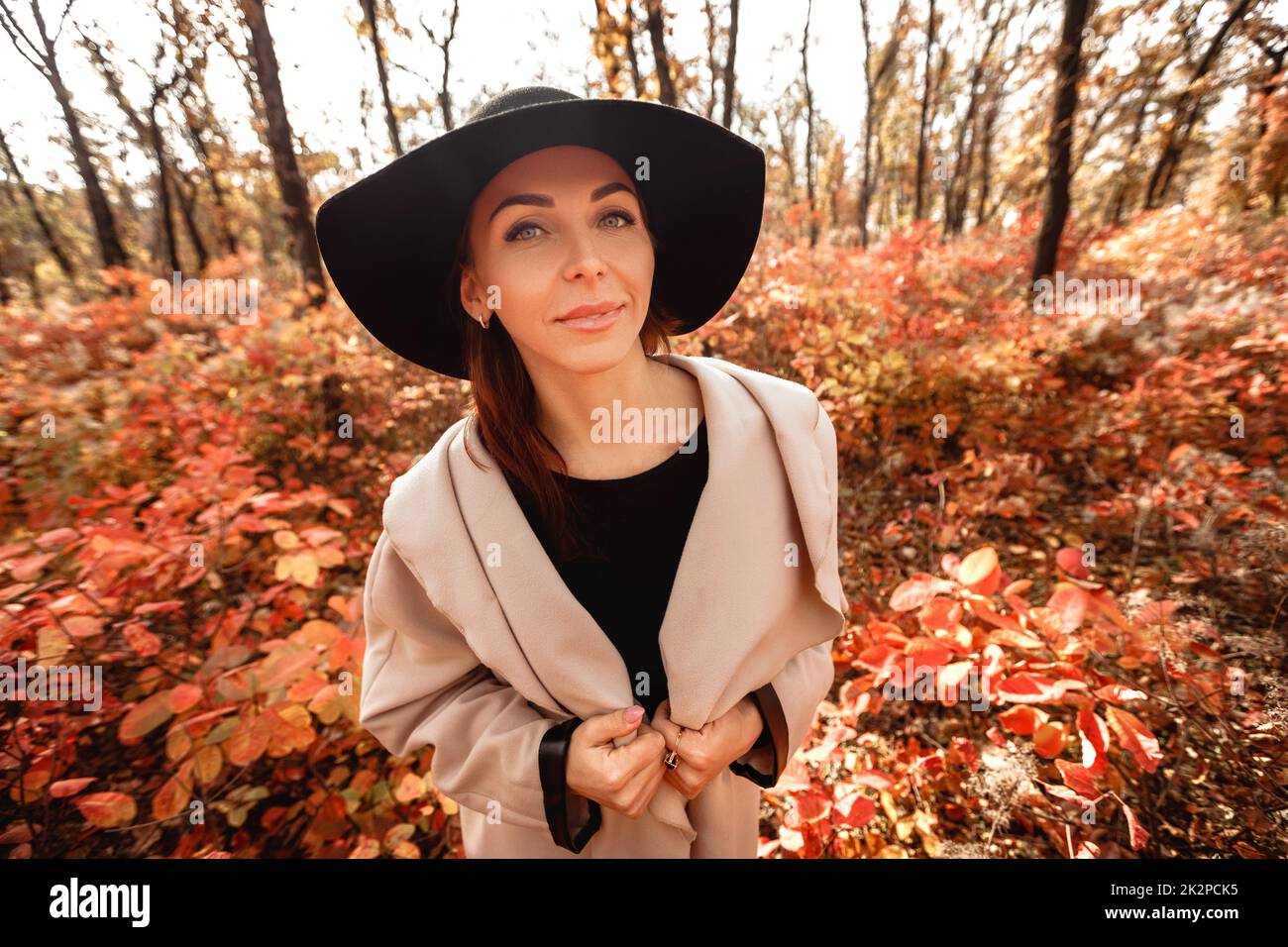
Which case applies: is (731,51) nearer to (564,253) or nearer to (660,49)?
(660,49)

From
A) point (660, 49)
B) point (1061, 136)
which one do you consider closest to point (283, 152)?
point (660, 49)

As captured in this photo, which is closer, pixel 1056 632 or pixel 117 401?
pixel 1056 632

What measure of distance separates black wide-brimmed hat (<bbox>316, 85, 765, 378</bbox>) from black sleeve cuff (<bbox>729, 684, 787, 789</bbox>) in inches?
45.5

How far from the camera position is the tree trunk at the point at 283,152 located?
5.05 metres

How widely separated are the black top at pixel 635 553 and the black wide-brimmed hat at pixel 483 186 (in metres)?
0.61

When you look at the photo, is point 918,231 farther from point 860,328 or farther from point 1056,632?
point 1056,632

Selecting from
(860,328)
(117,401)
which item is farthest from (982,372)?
(117,401)

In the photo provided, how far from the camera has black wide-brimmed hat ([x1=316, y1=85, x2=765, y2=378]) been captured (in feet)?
3.44

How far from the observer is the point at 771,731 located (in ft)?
4.23

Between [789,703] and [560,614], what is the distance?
0.68m

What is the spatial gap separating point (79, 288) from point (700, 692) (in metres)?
19.1

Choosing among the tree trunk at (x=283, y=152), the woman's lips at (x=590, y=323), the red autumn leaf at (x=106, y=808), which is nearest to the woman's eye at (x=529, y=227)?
the woman's lips at (x=590, y=323)

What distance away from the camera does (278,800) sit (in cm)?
241
